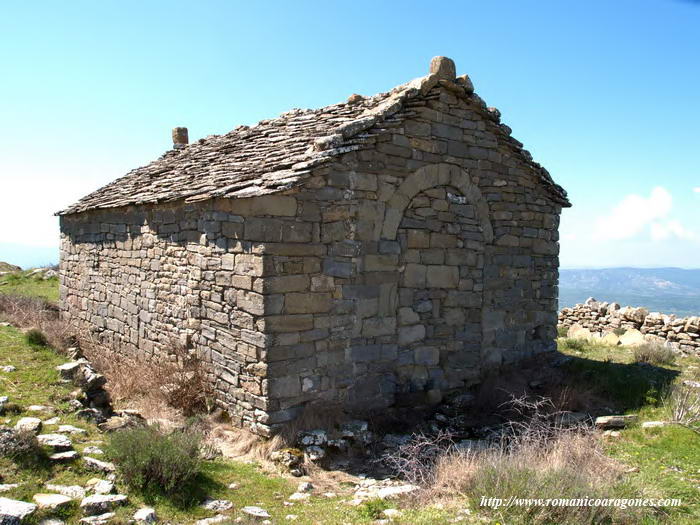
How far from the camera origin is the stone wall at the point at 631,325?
11938 millimetres

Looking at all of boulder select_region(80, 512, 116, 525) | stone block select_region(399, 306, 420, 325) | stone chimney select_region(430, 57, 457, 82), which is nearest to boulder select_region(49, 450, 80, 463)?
boulder select_region(80, 512, 116, 525)

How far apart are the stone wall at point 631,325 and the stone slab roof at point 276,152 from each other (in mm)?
5620

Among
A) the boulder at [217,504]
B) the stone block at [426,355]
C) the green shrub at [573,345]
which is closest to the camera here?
the boulder at [217,504]

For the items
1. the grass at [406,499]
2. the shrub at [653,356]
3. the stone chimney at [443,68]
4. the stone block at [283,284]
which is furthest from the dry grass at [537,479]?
the shrub at [653,356]

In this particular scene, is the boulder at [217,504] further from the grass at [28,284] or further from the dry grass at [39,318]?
the grass at [28,284]

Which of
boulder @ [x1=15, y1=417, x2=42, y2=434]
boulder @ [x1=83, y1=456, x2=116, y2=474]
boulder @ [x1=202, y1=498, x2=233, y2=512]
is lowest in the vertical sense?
boulder @ [x1=202, y1=498, x2=233, y2=512]

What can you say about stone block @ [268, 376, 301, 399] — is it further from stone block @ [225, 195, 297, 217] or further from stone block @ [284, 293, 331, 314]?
stone block @ [225, 195, 297, 217]

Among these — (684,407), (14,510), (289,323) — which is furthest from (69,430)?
(684,407)

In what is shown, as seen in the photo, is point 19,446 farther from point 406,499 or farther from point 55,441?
point 406,499

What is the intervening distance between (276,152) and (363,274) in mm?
2107

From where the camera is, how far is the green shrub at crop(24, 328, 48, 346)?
28.5 ft

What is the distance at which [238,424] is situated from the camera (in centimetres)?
638

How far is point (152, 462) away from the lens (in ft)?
14.9

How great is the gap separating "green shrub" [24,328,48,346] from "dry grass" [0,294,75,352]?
5 centimetres
